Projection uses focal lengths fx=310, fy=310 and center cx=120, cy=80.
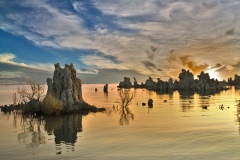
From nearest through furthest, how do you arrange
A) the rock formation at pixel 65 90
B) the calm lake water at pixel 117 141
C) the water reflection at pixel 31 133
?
the calm lake water at pixel 117 141
the water reflection at pixel 31 133
the rock formation at pixel 65 90

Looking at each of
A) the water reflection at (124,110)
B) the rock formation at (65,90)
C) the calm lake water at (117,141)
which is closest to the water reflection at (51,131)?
the calm lake water at (117,141)

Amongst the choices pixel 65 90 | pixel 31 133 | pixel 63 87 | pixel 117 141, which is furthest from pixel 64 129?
pixel 63 87

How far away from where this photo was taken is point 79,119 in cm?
5191

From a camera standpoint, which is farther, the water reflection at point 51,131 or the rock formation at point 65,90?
the rock formation at point 65,90

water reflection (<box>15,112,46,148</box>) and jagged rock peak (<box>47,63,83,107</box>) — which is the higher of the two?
jagged rock peak (<box>47,63,83,107</box>)

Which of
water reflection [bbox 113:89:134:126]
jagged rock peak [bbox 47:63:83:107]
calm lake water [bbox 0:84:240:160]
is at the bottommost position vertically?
calm lake water [bbox 0:84:240:160]

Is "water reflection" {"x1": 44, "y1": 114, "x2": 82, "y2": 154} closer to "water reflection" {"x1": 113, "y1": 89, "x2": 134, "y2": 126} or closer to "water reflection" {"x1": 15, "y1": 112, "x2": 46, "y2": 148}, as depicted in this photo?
"water reflection" {"x1": 15, "y1": 112, "x2": 46, "y2": 148}

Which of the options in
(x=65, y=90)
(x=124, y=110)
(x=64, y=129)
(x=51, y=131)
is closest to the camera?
(x=51, y=131)

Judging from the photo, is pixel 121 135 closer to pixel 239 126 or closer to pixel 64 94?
pixel 239 126

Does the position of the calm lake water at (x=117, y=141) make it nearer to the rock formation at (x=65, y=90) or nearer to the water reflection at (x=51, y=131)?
the water reflection at (x=51, y=131)

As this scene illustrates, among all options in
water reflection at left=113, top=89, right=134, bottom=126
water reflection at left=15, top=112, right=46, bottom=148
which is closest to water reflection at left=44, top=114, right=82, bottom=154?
water reflection at left=15, top=112, right=46, bottom=148

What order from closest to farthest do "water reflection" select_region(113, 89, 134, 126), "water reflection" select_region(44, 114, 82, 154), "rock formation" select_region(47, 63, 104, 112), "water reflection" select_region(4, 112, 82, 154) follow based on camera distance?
"water reflection" select_region(44, 114, 82, 154) → "water reflection" select_region(4, 112, 82, 154) → "water reflection" select_region(113, 89, 134, 126) → "rock formation" select_region(47, 63, 104, 112)

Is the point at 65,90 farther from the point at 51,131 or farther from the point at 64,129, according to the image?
the point at 51,131

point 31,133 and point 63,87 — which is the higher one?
point 63,87
